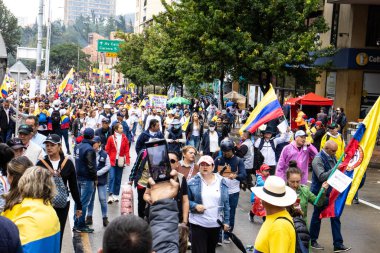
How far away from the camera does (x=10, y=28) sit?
3447 inches

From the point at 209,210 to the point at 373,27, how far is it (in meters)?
25.2

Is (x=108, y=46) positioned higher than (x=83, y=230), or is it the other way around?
(x=108, y=46)

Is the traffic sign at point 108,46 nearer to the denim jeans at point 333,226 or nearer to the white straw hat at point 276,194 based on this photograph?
the denim jeans at point 333,226

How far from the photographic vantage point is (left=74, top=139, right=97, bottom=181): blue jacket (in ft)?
32.7

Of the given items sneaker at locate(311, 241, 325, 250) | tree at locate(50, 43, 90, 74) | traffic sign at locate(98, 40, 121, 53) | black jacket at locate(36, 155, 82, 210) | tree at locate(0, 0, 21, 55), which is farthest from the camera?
tree at locate(50, 43, 90, 74)

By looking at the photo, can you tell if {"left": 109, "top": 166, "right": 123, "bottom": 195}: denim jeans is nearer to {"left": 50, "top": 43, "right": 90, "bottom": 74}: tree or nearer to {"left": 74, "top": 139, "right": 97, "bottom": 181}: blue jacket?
{"left": 74, "top": 139, "right": 97, "bottom": 181}: blue jacket

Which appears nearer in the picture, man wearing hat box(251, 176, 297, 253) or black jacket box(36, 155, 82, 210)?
man wearing hat box(251, 176, 297, 253)

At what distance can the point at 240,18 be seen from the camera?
2716 centimetres

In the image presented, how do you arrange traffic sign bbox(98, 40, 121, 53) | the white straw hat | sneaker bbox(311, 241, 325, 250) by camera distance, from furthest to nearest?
traffic sign bbox(98, 40, 121, 53), sneaker bbox(311, 241, 325, 250), the white straw hat

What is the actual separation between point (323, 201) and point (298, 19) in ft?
62.7

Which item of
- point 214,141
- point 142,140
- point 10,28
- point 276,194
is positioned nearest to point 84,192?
point 142,140

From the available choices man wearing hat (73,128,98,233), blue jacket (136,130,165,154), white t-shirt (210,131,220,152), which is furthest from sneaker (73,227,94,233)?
white t-shirt (210,131,220,152)

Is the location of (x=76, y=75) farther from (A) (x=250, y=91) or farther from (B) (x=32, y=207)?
(B) (x=32, y=207)

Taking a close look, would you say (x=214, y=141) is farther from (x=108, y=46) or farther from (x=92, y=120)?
(x=108, y=46)
